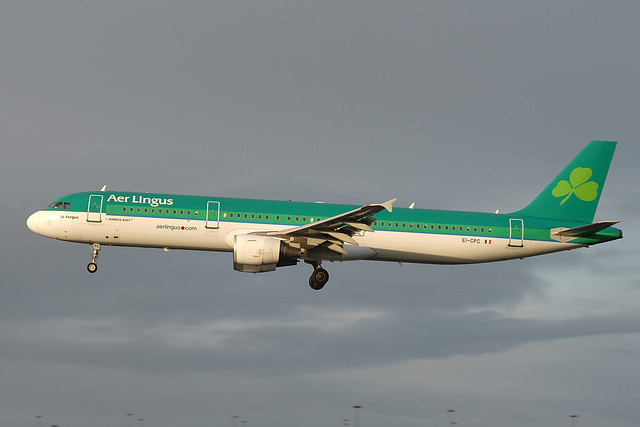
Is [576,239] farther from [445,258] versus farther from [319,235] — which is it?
[319,235]

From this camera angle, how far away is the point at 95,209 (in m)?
42.5

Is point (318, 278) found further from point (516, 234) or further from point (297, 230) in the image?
point (516, 234)

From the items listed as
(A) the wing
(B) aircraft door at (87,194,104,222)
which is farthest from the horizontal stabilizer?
(B) aircraft door at (87,194,104,222)

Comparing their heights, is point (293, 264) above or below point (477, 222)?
below

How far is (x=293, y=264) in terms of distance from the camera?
43875 millimetres

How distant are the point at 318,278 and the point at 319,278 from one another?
51mm

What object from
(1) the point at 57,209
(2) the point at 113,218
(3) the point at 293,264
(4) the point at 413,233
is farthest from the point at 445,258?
(1) the point at 57,209

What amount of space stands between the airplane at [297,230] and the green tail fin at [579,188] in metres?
1.52

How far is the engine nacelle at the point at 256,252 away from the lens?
40.8m

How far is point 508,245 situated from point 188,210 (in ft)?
54.9

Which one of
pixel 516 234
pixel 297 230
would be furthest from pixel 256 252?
pixel 516 234

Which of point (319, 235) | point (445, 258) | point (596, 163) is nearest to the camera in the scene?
point (319, 235)

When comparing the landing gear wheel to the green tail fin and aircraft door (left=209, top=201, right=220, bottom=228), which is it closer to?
aircraft door (left=209, top=201, right=220, bottom=228)

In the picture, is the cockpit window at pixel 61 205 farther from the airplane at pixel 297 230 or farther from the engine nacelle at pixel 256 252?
the engine nacelle at pixel 256 252
